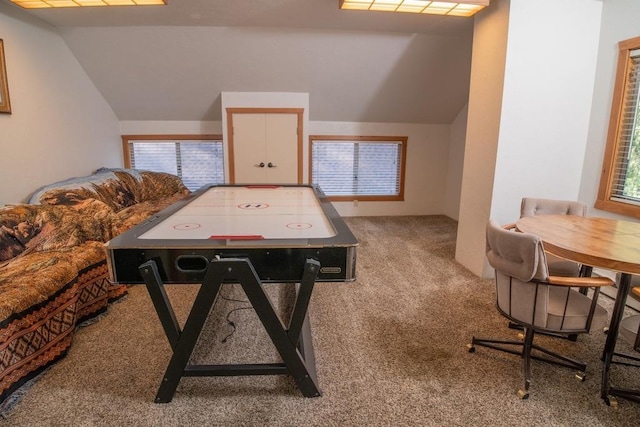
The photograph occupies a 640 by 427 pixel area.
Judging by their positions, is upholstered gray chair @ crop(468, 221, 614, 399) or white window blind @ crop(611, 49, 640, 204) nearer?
upholstered gray chair @ crop(468, 221, 614, 399)

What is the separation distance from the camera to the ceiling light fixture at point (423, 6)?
3.10 m

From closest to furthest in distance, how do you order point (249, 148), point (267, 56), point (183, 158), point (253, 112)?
point (267, 56), point (253, 112), point (249, 148), point (183, 158)

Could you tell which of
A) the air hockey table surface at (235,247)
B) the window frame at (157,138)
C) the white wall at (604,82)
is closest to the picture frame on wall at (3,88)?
the window frame at (157,138)

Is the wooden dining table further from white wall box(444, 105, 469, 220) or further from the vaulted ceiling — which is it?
white wall box(444, 105, 469, 220)

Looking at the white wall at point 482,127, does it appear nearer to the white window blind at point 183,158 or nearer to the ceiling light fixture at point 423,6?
the ceiling light fixture at point 423,6

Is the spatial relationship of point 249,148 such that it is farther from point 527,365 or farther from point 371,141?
point 527,365

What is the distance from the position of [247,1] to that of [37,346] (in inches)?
128

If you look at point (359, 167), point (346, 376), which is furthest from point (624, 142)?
point (359, 167)

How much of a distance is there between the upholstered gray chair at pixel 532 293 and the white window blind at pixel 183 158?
4816 mm

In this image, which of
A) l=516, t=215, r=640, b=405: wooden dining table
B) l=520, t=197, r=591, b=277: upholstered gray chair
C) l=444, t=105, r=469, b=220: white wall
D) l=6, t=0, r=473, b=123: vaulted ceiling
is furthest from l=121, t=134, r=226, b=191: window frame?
l=516, t=215, r=640, b=405: wooden dining table

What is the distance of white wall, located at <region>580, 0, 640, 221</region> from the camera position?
2961 mm

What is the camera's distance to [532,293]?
1.83 meters

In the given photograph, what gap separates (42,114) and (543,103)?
4934 mm

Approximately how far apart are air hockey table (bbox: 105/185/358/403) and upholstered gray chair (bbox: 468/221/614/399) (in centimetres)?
83
